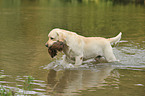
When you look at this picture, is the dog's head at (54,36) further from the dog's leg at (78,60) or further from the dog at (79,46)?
the dog's leg at (78,60)

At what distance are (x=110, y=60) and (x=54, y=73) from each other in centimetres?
171

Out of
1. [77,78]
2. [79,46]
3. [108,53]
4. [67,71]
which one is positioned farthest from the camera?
[108,53]

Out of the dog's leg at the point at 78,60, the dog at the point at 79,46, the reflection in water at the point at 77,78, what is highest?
the dog at the point at 79,46

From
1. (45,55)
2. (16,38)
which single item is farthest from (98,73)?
(16,38)

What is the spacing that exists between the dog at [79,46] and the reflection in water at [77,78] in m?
0.33

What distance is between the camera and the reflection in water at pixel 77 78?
7.13 metres

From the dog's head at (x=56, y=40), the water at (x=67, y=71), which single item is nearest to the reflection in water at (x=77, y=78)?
the water at (x=67, y=71)

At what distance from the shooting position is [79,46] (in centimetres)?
894

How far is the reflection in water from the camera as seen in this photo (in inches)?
281

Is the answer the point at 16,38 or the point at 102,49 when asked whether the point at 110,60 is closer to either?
the point at 102,49

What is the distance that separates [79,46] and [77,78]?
1153mm

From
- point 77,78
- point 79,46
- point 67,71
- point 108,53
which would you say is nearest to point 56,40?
point 79,46

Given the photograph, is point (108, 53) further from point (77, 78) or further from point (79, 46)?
point (77, 78)

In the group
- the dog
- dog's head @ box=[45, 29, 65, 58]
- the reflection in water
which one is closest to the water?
the reflection in water
